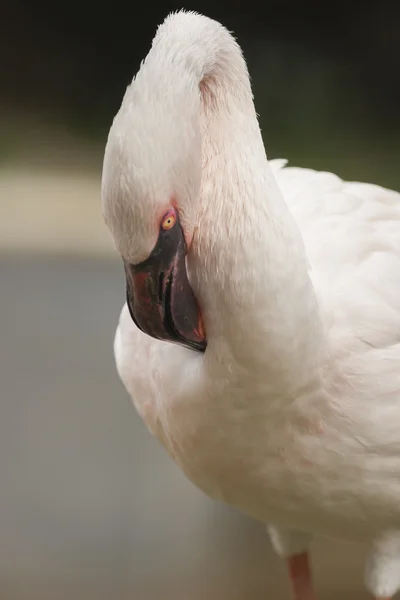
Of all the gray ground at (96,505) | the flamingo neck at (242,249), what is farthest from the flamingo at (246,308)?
the gray ground at (96,505)

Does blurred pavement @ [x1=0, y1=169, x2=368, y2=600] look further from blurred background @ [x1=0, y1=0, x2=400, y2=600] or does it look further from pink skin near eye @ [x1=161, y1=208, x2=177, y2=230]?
pink skin near eye @ [x1=161, y1=208, x2=177, y2=230]

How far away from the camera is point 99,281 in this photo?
1264 mm

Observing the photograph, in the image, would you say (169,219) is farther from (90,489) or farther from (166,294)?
(90,489)

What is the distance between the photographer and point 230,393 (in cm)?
52

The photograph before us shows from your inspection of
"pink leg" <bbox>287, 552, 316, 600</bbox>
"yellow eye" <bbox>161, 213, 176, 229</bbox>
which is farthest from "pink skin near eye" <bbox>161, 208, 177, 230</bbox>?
"pink leg" <bbox>287, 552, 316, 600</bbox>

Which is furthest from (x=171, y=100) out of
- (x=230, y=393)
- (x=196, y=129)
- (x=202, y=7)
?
(x=202, y=7)

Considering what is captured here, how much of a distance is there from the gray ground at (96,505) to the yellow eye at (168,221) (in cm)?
55

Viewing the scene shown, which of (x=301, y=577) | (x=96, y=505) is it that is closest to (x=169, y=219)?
(x=301, y=577)

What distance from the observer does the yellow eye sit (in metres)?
0.44

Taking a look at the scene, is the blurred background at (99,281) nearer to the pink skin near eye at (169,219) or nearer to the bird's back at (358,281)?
the bird's back at (358,281)

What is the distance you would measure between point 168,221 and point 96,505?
597 millimetres

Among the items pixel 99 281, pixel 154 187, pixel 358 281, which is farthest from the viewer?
pixel 99 281

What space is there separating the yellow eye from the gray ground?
21.5 inches

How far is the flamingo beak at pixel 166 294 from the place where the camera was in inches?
18.0
